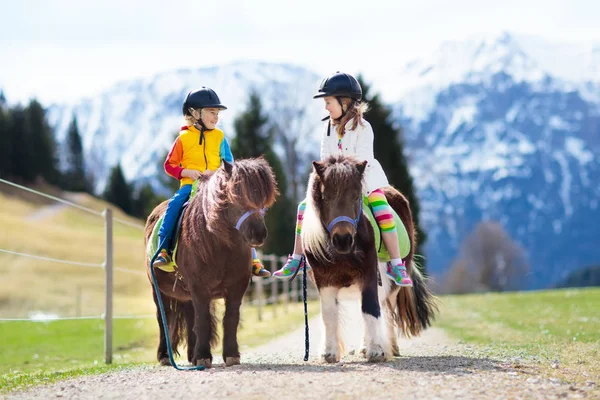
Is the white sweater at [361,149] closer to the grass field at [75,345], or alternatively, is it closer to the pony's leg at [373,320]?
the pony's leg at [373,320]

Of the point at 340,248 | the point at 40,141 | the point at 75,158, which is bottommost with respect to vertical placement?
the point at 340,248

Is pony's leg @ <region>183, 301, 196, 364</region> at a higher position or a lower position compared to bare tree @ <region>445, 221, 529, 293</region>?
higher

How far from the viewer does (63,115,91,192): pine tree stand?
316 feet

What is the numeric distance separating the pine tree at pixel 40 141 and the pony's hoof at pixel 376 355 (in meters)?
74.8

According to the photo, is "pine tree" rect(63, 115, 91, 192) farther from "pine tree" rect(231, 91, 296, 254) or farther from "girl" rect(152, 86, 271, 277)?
"girl" rect(152, 86, 271, 277)

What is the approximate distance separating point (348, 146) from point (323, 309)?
63.5 inches

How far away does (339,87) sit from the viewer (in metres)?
7.79

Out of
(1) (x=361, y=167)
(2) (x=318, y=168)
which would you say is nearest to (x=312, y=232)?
(2) (x=318, y=168)

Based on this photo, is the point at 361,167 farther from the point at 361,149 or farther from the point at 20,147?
the point at 20,147

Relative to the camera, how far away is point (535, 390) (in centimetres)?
522

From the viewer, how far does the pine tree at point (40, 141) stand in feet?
256

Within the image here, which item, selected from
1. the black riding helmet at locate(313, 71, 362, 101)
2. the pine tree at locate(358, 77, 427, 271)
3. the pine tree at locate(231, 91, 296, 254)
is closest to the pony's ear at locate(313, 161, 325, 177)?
the black riding helmet at locate(313, 71, 362, 101)

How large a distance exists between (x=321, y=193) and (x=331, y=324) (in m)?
1.23

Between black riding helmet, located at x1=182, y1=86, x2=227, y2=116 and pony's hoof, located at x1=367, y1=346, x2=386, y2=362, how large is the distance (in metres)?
2.97
